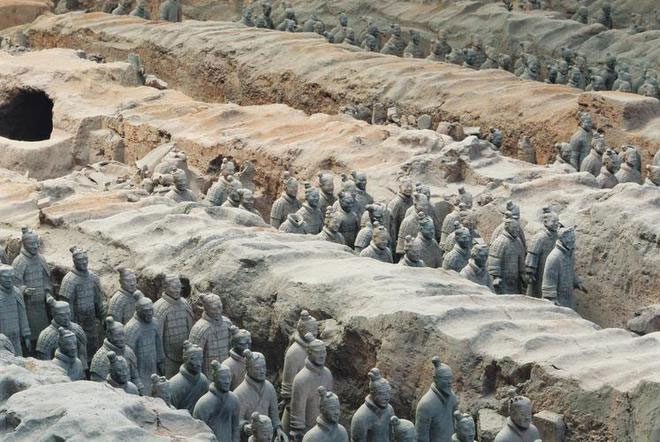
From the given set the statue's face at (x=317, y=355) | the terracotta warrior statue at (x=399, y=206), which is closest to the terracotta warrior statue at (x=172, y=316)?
the statue's face at (x=317, y=355)

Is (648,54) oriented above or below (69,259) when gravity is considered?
below

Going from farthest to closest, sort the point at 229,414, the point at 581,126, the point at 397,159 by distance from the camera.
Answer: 1. the point at 581,126
2. the point at 397,159
3. the point at 229,414

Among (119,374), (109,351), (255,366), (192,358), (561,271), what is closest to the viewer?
(119,374)

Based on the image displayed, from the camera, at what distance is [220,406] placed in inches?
383

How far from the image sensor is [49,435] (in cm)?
774

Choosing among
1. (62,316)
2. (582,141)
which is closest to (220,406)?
(62,316)

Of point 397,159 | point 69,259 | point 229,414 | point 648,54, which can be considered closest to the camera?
point 229,414

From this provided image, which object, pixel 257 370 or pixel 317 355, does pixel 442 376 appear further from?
pixel 257 370

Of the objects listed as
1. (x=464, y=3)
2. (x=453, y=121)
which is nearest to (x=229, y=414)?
(x=453, y=121)

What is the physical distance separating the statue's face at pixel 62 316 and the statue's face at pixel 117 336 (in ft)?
1.51

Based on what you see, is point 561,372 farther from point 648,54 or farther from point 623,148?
point 648,54

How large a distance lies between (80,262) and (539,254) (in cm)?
340

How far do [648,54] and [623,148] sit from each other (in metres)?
5.10

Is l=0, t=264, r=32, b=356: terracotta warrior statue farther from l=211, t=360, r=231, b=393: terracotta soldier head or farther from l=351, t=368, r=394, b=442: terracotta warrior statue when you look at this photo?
l=351, t=368, r=394, b=442: terracotta warrior statue
